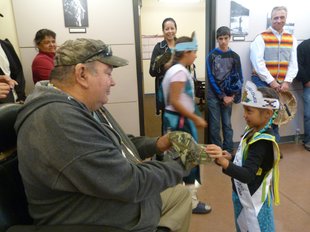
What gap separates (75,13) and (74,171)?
240 centimetres

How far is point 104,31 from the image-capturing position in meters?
2.92

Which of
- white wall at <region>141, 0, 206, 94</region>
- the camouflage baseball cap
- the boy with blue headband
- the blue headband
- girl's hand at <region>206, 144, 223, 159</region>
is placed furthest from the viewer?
white wall at <region>141, 0, 206, 94</region>

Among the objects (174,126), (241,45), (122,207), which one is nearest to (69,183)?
(122,207)

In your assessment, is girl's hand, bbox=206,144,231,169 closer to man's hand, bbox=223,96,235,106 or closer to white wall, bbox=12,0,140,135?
man's hand, bbox=223,96,235,106

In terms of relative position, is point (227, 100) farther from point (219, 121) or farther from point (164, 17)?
point (164, 17)

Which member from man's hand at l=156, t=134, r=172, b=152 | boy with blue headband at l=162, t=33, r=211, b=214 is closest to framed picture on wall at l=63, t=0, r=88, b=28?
boy with blue headband at l=162, t=33, r=211, b=214

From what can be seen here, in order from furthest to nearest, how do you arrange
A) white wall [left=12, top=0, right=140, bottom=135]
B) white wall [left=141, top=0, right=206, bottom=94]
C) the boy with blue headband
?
white wall [left=141, top=0, right=206, bottom=94]
white wall [left=12, top=0, right=140, bottom=135]
the boy with blue headband

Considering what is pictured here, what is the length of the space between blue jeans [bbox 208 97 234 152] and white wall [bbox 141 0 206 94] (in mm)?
3944

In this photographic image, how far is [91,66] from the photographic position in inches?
39.5

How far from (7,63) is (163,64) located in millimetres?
1382

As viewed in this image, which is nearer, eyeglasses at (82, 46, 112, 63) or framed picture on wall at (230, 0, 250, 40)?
eyeglasses at (82, 46, 112, 63)

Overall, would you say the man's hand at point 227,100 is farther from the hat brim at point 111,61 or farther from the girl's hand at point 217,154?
the hat brim at point 111,61

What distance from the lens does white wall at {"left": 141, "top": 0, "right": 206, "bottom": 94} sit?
6.81 m

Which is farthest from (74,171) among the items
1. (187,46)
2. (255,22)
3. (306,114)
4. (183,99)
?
(306,114)
